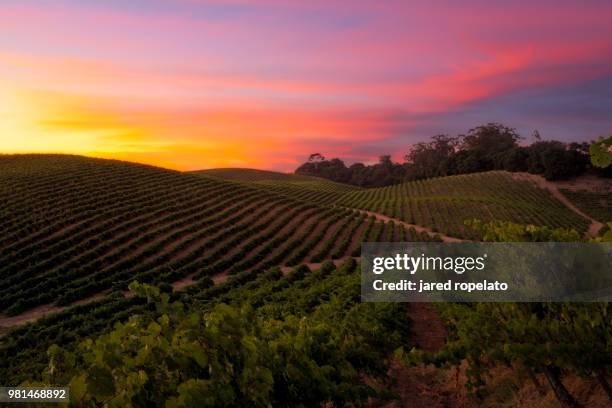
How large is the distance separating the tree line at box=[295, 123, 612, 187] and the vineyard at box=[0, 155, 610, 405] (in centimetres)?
1873

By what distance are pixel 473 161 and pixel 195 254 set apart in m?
93.8

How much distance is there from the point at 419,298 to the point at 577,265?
1432 centimetres

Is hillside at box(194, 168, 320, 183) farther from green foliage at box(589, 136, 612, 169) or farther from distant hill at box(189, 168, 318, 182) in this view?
green foliage at box(589, 136, 612, 169)

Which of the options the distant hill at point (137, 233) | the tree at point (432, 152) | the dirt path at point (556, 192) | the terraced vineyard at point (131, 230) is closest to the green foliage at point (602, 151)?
the distant hill at point (137, 233)

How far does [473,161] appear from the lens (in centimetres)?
11275

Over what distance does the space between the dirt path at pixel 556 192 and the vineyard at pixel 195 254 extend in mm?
1631

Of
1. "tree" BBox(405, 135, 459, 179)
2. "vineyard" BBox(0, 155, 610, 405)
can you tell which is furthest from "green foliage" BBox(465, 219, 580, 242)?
"tree" BBox(405, 135, 459, 179)

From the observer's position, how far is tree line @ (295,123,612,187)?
91625mm

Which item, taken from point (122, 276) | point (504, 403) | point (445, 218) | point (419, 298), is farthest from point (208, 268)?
point (445, 218)

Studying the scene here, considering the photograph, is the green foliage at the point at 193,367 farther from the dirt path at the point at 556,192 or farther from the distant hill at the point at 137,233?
the dirt path at the point at 556,192

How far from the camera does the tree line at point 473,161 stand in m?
91.6

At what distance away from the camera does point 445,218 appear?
205 feet

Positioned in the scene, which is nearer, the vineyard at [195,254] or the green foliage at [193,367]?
the green foliage at [193,367]

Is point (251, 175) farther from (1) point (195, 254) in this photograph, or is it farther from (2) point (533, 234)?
(2) point (533, 234)
